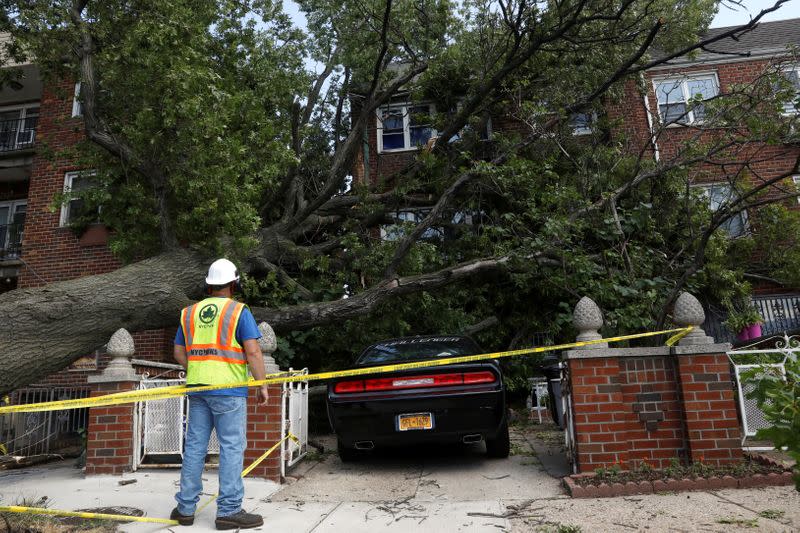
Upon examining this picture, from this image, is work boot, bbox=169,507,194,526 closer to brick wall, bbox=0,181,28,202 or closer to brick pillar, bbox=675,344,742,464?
brick pillar, bbox=675,344,742,464

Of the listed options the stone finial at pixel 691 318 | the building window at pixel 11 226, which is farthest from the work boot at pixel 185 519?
the building window at pixel 11 226

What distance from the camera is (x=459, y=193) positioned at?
11188 mm

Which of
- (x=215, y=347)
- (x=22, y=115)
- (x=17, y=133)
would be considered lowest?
(x=215, y=347)

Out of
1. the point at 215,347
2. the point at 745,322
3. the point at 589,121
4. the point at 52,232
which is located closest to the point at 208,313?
the point at 215,347

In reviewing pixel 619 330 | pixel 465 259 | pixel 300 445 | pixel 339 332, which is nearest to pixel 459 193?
pixel 465 259

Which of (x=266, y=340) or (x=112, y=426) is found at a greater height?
(x=266, y=340)

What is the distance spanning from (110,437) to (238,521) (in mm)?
2650

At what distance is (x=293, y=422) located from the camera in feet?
19.9

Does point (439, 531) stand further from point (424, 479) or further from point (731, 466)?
point (731, 466)

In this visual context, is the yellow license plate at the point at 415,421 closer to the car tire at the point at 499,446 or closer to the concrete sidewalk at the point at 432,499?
the concrete sidewalk at the point at 432,499

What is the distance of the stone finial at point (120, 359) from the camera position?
226 inches

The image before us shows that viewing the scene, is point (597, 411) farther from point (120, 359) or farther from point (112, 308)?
point (112, 308)

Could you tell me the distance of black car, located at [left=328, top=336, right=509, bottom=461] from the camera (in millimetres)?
5297

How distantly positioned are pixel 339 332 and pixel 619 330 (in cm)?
508
